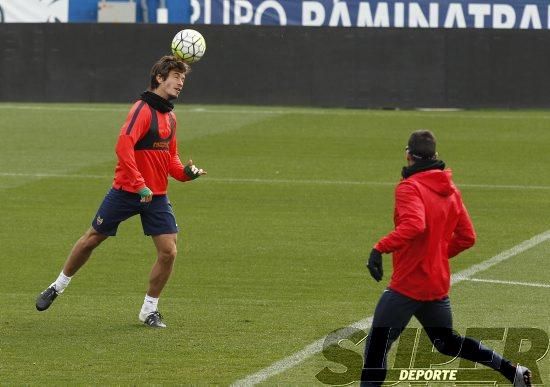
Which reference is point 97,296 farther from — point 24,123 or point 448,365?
point 24,123

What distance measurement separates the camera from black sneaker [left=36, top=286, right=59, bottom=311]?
1128cm

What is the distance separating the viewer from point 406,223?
8.02 meters

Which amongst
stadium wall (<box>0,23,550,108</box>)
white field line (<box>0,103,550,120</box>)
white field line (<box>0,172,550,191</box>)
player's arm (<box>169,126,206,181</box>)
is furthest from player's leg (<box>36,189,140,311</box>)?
stadium wall (<box>0,23,550,108</box>)

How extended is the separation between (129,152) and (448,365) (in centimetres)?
301

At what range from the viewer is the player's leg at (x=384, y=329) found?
27.1 feet

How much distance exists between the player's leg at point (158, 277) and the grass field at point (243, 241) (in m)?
0.17

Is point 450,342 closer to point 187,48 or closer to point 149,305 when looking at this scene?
point 149,305

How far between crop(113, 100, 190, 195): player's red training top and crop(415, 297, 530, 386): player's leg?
3118 mm

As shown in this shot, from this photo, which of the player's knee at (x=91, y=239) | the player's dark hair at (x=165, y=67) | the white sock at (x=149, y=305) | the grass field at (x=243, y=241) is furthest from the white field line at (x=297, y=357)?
the player's dark hair at (x=165, y=67)

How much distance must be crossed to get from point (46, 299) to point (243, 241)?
4718 millimetres

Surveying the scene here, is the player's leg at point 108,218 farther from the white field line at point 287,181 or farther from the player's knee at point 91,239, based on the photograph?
the white field line at point 287,181

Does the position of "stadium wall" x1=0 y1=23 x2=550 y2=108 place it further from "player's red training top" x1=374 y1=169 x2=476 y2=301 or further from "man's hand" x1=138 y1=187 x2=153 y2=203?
"player's red training top" x1=374 y1=169 x2=476 y2=301

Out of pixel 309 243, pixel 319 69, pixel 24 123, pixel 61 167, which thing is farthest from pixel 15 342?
pixel 319 69

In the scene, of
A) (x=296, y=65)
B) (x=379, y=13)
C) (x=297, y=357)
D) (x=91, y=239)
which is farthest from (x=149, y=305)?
(x=379, y=13)
